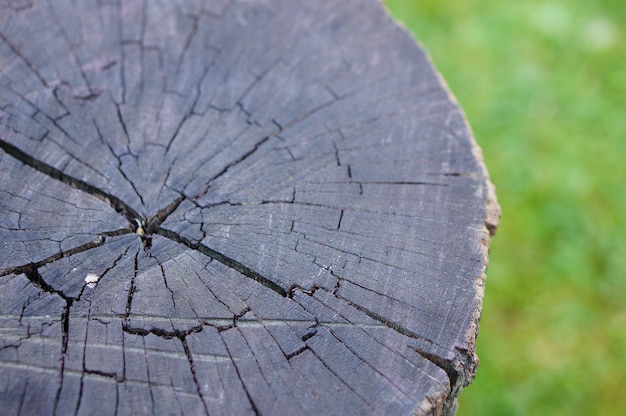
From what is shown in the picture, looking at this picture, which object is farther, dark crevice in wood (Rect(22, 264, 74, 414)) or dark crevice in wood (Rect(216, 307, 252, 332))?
dark crevice in wood (Rect(216, 307, 252, 332))

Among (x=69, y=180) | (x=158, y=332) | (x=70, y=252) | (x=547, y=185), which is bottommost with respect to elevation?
(x=158, y=332)

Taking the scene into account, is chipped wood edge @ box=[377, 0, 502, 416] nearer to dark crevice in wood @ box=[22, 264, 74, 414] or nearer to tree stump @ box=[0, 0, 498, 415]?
tree stump @ box=[0, 0, 498, 415]

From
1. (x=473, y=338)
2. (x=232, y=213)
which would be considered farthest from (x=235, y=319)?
(x=473, y=338)

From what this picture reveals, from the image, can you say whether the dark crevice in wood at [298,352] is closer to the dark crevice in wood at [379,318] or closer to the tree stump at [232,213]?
the tree stump at [232,213]

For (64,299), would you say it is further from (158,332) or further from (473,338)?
(473,338)

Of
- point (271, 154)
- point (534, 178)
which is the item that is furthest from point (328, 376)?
point (534, 178)

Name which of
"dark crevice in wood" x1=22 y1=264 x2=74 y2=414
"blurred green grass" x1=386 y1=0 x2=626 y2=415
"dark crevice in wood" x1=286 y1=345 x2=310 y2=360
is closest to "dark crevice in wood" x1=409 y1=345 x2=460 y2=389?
"dark crevice in wood" x1=286 y1=345 x2=310 y2=360
